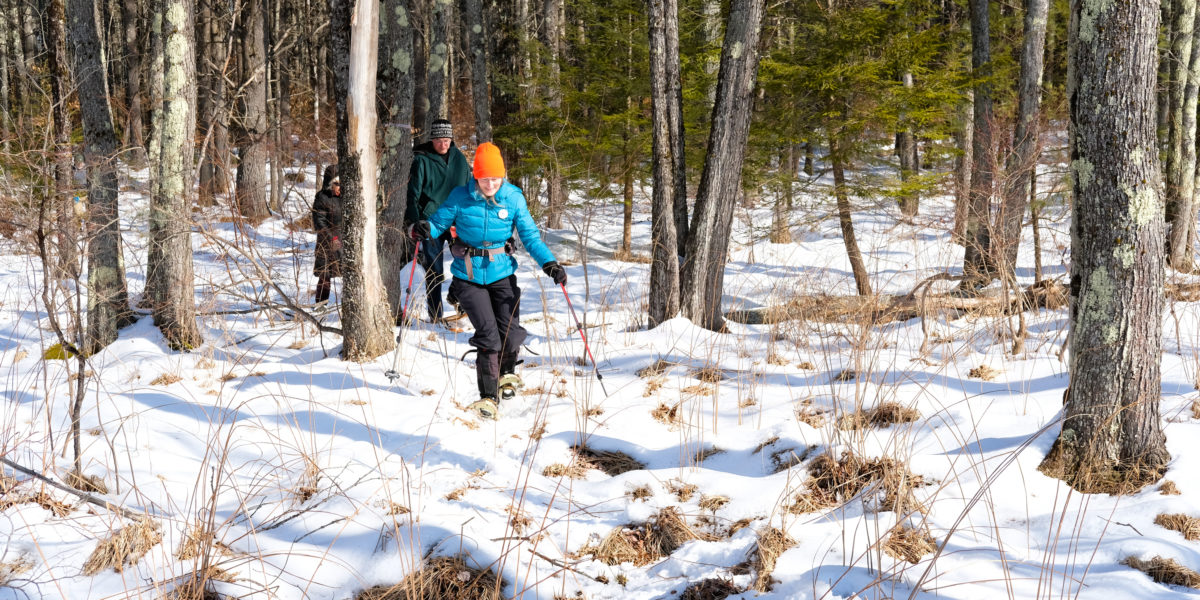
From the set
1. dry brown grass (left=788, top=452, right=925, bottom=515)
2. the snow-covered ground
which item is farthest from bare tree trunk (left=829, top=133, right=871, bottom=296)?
dry brown grass (left=788, top=452, right=925, bottom=515)

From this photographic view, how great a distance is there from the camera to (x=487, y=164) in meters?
4.43

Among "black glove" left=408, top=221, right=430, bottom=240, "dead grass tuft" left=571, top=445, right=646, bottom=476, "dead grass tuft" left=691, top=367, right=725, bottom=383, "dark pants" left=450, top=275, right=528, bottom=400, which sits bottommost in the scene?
"dead grass tuft" left=571, top=445, right=646, bottom=476

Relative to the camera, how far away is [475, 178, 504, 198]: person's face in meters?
4.47

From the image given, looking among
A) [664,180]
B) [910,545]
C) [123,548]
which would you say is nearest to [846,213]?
[664,180]

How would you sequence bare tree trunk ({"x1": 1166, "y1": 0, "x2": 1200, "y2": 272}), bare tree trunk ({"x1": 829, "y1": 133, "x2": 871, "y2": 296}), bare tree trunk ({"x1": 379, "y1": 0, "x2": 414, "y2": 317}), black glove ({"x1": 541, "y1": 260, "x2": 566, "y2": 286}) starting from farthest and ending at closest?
1. bare tree trunk ({"x1": 829, "y1": 133, "x2": 871, "y2": 296})
2. bare tree trunk ({"x1": 1166, "y1": 0, "x2": 1200, "y2": 272})
3. bare tree trunk ({"x1": 379, "y1": 0, "x2": 414, "y2": 317})
4. black glove ({"x1": 541, "y1": 260, "x2": 566, "y2": 286})

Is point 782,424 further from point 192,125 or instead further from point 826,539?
point 192,125

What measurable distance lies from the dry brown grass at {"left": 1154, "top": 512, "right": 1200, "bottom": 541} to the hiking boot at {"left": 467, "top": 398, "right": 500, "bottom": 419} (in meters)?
3.25

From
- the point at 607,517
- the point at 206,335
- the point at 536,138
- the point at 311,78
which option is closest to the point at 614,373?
the point at 607,517

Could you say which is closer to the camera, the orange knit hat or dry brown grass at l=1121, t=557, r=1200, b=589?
dry brown grass at l=1121, t=557, r=1200, b=589

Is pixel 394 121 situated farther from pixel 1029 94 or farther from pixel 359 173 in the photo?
pixel 1029 94

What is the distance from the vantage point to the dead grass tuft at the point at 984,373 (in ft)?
15.6

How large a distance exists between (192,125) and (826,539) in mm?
6203

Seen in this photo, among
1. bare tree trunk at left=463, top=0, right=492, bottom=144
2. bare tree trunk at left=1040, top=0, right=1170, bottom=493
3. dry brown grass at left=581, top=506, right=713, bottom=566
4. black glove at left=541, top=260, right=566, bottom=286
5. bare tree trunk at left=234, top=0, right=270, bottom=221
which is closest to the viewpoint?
bare tree trunk at left=1040, top=0, right=1170, bottom=493

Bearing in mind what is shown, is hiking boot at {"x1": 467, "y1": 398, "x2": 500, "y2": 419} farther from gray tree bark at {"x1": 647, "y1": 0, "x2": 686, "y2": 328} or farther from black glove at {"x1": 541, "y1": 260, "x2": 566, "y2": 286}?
gray tree bark at {"x1": 647, "y1": 0, "x2": 686, "y2": 328}
